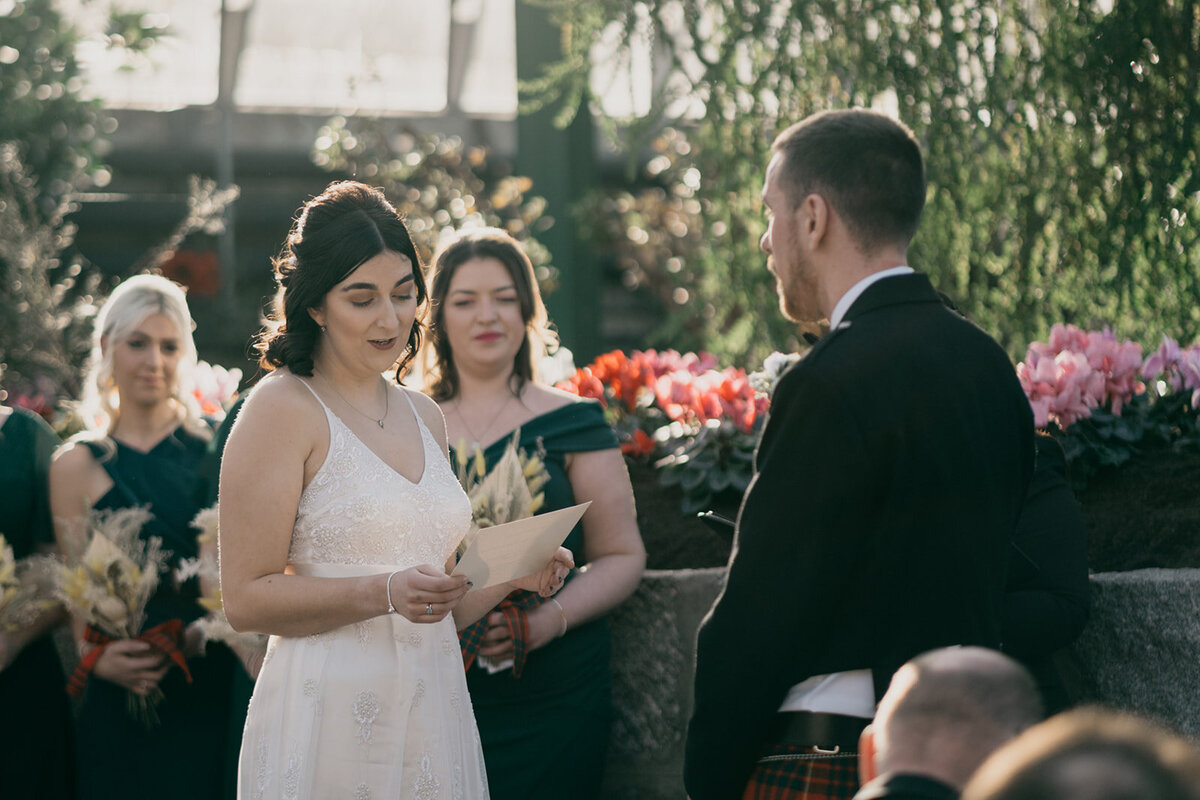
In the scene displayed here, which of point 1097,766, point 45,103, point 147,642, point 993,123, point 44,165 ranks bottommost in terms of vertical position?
point 147,642

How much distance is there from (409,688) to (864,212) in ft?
4.17

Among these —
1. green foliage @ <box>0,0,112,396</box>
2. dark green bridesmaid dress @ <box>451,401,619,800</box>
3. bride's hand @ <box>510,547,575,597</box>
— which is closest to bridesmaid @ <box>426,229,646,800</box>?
dark green bridesmaid dress @ <box>451,401,619,800</box>

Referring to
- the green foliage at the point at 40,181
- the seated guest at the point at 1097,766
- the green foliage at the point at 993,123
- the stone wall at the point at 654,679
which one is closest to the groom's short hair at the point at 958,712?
the seated guest at the point at 1097,766

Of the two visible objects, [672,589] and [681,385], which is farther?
[681,385]

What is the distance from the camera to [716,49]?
5.45 meters

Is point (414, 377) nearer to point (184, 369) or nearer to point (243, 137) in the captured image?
point (184, 369)

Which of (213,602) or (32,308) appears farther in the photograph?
(32,308)

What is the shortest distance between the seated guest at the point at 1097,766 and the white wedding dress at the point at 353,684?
1.75 meters

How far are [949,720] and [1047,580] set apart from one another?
4.72 feet

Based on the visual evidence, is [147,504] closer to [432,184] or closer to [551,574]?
[551,574]

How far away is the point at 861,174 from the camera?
6.82ft

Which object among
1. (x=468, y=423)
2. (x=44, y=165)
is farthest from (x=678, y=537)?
(x=44, y=165)

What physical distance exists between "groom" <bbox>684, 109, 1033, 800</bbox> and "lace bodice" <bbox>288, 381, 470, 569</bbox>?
2.37ft

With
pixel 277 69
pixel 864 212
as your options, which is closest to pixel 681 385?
pixel 864 212
